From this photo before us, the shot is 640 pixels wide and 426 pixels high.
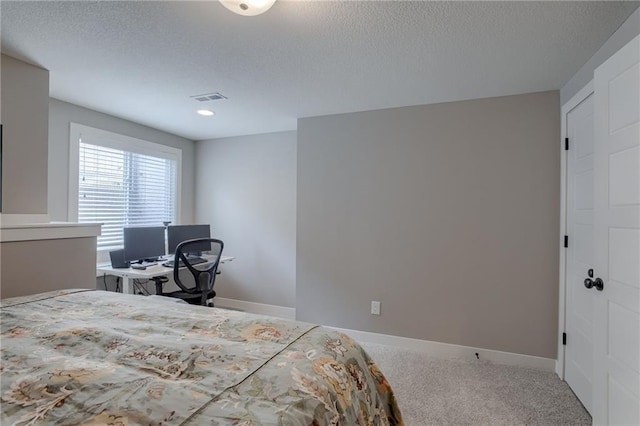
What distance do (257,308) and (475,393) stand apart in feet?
8.94

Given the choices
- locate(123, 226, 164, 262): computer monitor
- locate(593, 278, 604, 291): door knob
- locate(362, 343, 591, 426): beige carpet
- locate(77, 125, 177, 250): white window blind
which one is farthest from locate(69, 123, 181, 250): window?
locate(593, 278, 604, 291): door knob

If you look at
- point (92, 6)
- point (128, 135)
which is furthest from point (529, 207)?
point (128, 135)

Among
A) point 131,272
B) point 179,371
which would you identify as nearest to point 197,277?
point 131,272

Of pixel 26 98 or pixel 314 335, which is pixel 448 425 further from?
pixel 26 98

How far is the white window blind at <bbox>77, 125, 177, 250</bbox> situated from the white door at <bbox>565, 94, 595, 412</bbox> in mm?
4328

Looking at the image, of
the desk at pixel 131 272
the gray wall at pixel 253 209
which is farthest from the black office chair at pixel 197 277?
the gray wall at pixel 253 209

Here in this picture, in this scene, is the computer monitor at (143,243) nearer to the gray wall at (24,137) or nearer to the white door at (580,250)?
the gray wall at (24,137)

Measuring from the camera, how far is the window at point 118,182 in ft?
10.5

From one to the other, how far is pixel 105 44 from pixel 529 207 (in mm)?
3371

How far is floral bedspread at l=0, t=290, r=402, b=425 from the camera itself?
30.5 inches

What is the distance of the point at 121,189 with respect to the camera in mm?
3666

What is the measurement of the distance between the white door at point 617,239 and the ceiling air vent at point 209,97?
2.67 metres

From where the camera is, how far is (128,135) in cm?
367

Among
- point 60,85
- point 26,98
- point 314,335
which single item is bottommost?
point 314,335
